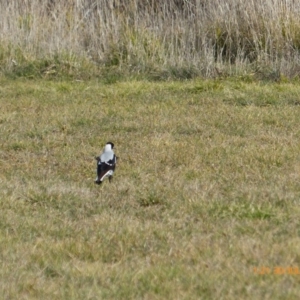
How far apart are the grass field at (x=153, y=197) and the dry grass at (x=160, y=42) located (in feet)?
4.47

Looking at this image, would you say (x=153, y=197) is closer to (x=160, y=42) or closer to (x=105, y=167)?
(x=105, y=167)

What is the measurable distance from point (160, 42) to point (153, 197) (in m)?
5.88

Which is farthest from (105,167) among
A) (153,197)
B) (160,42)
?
(160,42)

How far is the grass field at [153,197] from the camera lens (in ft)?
12.3

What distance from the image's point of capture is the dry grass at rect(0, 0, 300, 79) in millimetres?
10266

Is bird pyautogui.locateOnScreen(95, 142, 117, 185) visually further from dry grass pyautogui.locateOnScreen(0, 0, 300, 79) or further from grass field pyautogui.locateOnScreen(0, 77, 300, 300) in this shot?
dry grass pyautogui.locateOnScreen(0, 0, 300, 79)

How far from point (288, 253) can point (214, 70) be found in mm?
6420

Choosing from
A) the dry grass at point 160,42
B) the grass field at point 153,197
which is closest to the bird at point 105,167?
the grass field at point 153,197

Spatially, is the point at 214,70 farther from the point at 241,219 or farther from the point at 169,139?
the point at 241,219

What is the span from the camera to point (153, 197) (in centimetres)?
509

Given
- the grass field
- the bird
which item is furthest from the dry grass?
the bird

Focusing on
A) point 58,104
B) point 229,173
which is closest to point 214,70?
point 58,104

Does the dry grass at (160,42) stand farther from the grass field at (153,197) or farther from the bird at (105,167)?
the bird at (105,167)

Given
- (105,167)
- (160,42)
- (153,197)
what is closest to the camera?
(153,197)
